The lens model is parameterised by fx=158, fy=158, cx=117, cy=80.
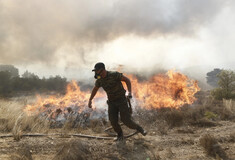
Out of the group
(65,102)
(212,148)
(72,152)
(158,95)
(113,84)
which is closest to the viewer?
(72,152)

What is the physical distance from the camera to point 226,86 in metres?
16.4

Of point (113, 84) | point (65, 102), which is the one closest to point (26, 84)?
point (65, 102)

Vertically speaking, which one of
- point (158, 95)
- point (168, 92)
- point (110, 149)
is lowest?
point (110, 149)

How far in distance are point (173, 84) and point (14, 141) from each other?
36.3 ft

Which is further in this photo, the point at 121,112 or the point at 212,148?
the point at 121,112

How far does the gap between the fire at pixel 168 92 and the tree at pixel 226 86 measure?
20.2 feet

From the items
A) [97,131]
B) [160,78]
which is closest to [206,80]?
[160,78]

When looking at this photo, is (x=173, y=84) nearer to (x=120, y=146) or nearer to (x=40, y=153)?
(x=120, y=146)

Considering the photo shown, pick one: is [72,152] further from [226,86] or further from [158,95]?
[226,86]

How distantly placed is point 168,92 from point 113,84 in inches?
362

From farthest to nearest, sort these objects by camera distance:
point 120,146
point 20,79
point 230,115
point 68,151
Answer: point 20,79, point 230,115, point 120,146, point 68,151

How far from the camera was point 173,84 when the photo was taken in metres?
12.6

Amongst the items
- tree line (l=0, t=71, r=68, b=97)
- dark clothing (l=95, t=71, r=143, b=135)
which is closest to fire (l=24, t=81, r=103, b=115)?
dark clothing (l=95, t=71, r=143, b=135)

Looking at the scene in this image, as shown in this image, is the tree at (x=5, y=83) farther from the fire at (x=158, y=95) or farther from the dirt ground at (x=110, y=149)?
the dirt ground at (x=110, y=149)
